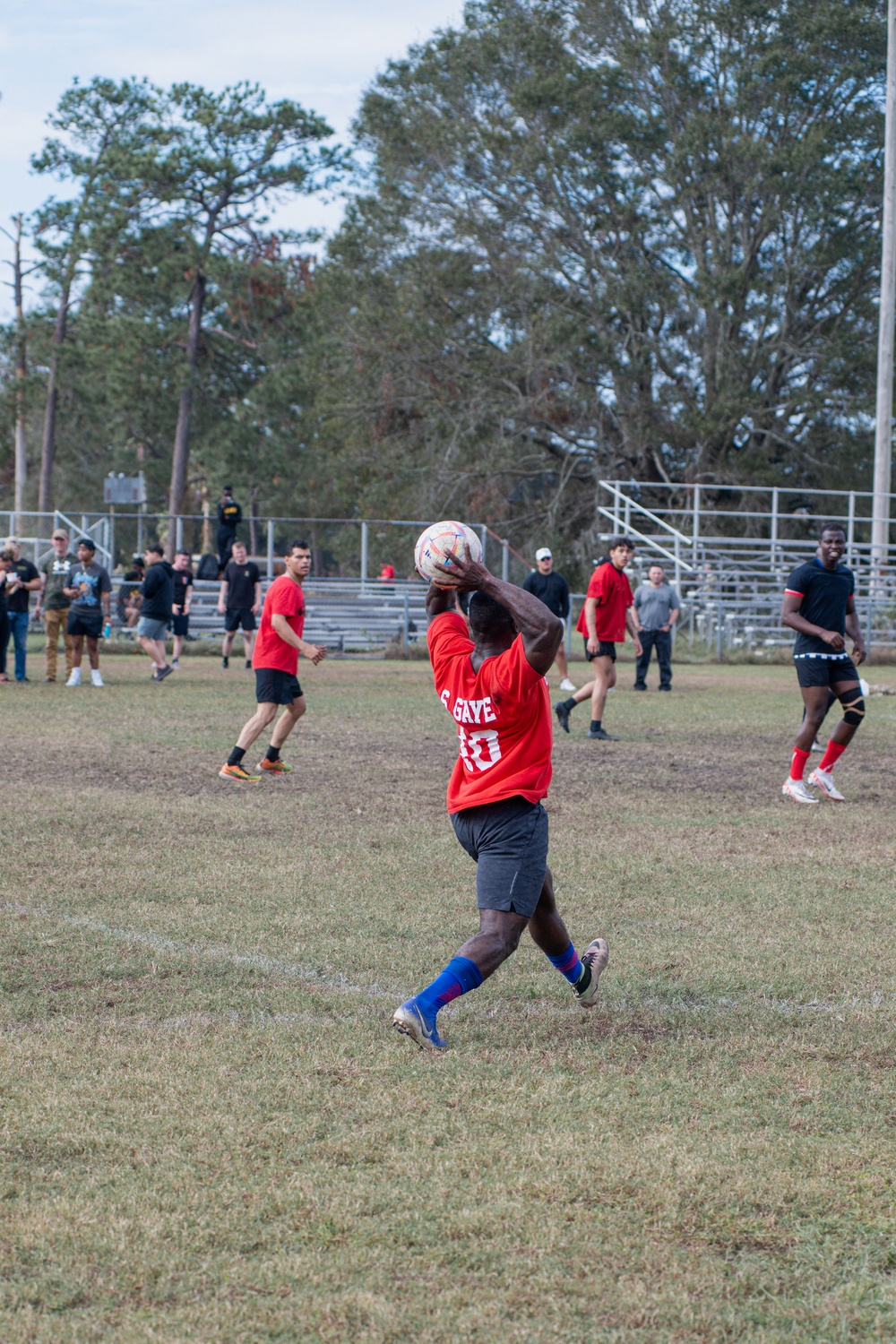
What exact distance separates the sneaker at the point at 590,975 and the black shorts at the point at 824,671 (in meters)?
5.60

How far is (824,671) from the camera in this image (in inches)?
416

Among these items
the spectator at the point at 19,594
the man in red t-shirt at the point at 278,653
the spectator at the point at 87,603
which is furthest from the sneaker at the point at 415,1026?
the spectator at the point at 19,594

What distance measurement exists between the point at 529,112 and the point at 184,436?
551 inches

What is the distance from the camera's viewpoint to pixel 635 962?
611 cm

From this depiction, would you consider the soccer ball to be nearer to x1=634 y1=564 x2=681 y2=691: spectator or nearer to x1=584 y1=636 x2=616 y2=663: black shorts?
x1=584 y1=636 x2=616 y2=663: black shorts

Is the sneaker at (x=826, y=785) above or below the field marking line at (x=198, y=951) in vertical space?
above

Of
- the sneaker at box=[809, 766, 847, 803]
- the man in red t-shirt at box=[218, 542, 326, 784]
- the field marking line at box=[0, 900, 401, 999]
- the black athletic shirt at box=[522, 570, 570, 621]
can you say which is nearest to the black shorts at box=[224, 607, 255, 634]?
the black athletic shirt at box=[522, 570, 570, 621]

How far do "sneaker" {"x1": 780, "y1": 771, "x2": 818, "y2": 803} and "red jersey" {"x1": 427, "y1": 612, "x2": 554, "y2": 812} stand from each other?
20.2ft

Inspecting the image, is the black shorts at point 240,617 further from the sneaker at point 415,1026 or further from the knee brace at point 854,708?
the sneaker at point 415,1026

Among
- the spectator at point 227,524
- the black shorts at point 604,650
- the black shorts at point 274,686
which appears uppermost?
the spectator at point 227,524

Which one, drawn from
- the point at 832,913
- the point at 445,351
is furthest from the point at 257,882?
the point at 445,351

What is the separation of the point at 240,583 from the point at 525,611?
1826 cm

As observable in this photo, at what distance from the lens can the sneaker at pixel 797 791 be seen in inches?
420

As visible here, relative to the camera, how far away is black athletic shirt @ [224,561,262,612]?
73.7ft
